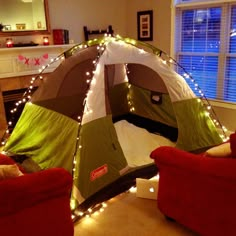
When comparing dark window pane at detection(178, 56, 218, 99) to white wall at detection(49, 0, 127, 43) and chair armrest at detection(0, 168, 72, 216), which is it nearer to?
white wall at detection(49, 0, 127, 43)

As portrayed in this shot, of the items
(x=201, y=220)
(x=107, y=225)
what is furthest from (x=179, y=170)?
(x=107, y=225)

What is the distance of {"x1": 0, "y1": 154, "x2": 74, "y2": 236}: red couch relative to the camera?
1535 mm

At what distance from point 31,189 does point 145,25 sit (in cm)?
372

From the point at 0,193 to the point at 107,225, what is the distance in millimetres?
937

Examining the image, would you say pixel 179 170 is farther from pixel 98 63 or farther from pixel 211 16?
pixel 211 16

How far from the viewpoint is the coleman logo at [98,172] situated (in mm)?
2352

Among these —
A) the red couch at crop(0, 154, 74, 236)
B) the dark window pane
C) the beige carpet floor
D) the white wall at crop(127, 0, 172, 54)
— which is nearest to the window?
the dark window pane

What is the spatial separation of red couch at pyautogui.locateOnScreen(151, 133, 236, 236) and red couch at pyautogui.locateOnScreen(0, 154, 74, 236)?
70 cm

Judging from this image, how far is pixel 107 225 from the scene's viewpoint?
2.17 m

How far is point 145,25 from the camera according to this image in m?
4.70

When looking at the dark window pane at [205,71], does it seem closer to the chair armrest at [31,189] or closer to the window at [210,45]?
the window at [210,45]

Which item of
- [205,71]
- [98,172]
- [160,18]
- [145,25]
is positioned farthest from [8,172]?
[145,25]

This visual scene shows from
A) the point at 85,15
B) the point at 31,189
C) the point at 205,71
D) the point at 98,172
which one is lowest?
the point at 98,172

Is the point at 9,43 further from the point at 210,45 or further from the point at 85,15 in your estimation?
the point at 210,45
